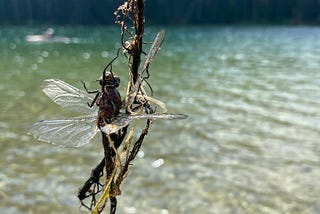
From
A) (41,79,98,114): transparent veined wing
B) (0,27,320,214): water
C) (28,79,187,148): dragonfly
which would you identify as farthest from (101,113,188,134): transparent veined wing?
(0,27,320,214): water

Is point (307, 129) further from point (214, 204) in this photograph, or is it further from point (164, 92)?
point (164, 92)

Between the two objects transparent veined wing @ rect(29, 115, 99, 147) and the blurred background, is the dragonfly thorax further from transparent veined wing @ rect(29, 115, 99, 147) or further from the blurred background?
the blurred background

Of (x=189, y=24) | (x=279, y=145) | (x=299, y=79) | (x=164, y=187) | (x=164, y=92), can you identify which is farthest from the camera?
(x=189, y=24)

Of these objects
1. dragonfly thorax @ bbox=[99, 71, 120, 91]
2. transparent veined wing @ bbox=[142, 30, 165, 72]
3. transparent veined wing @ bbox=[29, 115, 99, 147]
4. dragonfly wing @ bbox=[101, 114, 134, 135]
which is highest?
transparent veined wing @ bbox=[142, 30, 165, 72]

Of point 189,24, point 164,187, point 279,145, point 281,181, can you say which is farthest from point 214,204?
point 189,24

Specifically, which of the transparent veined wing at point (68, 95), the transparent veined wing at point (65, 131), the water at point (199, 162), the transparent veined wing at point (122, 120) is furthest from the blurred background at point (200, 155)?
the transparent veined wing at point (122, 120)

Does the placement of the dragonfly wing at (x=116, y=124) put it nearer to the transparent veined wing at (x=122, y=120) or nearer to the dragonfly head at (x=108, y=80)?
the transparent veined wing at (x=122, y=120)

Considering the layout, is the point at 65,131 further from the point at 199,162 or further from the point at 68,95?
A: the point at 199,162
